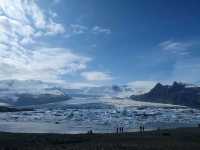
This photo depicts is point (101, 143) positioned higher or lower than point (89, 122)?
lower

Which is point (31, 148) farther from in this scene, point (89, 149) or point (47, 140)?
point (47, 140)

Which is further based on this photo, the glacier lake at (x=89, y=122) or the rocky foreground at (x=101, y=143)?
the glacier lake at (x=89, y=122)

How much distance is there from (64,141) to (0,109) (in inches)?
5041

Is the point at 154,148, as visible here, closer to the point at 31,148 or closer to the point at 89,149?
the point at 89,149

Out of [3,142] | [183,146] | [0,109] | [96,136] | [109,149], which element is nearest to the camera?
[109,149]

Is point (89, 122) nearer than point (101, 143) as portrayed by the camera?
No

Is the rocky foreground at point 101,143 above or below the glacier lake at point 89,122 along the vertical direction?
below

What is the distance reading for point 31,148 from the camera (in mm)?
41219

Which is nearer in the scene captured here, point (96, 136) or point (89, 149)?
point (89, 149)

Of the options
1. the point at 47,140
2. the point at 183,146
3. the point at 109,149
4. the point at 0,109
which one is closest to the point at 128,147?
the point at 109,149

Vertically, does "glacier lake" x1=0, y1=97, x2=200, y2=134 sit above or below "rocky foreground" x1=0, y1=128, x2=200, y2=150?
above

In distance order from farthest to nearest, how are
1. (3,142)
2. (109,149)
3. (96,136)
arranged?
(96,136), (3,142), (109,149)

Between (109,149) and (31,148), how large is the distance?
8602mm

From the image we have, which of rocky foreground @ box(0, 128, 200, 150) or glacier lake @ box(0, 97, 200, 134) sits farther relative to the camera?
glacier lake @ box(0, 97, 200, 134)
